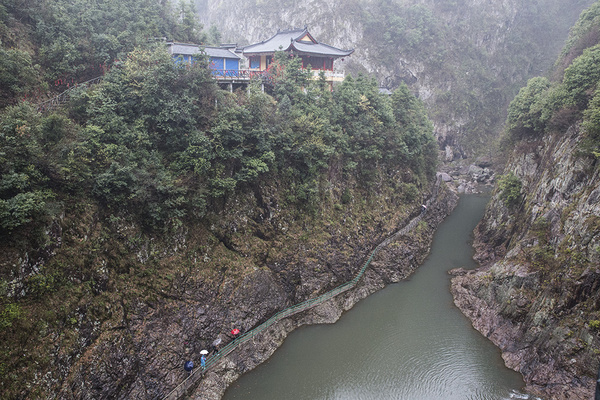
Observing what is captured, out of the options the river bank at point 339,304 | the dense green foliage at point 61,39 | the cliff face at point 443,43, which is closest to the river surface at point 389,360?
the river bank at point 339,304

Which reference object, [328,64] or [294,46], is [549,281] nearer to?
[294,46]

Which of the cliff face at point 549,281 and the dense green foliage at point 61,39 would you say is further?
the dense green foliage at point 61,39

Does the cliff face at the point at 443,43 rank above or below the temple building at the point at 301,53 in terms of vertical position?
below

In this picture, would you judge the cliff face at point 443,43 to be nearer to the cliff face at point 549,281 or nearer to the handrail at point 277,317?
the cliff face at point 549,281

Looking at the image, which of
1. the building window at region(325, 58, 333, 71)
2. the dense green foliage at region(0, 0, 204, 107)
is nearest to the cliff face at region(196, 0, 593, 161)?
the building window at region(325, 58, 333, 71)

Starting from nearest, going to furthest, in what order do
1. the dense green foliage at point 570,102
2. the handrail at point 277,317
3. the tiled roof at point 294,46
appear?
1. the handrail at point 277,317
2. the dense green foliage at point 570,102
3. the tiled roof at point 294,46

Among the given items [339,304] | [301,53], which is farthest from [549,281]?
[301,53]
